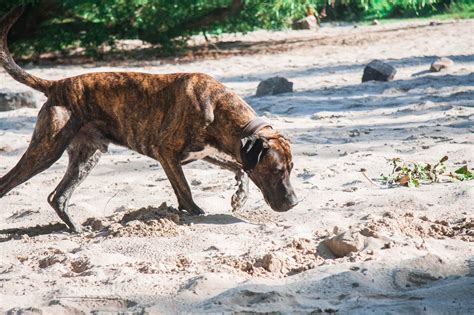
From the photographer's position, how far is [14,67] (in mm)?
7312

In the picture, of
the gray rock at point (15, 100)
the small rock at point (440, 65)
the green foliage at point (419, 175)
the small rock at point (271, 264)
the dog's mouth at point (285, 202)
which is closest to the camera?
the small rock at point (271, 264)

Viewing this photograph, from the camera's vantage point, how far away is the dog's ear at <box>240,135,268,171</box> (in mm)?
6605

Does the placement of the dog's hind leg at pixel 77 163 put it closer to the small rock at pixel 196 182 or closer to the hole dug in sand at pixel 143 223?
the hole dug in sand at pixel 143 223

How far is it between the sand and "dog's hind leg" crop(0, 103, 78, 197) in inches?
18.1

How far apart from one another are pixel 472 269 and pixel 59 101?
3.41 m

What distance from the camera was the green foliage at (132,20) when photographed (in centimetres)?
1900

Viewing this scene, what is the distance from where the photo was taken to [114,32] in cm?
1983

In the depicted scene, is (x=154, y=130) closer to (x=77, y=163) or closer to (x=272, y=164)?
(x=77, y=163)

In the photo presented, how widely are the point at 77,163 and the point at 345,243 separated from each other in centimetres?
258

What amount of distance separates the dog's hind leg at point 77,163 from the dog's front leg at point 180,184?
0.62m

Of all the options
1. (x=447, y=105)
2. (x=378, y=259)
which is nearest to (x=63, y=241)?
(x=378, y=259)

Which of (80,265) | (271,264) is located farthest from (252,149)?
(80,265)

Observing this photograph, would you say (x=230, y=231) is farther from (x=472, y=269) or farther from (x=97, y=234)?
(x=472, y=269)

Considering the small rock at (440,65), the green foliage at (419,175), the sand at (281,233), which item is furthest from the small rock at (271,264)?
the small rock at (440,65)
